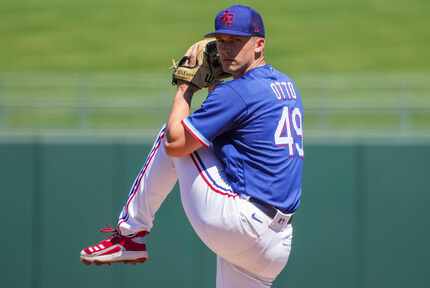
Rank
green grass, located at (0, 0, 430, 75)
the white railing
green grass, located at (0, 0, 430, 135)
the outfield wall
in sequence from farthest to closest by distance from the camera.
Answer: green grass, located at (0, 0, 430, 75) → green grass, located at (0, 0, 430, 135) → the white railing → the outfield wall

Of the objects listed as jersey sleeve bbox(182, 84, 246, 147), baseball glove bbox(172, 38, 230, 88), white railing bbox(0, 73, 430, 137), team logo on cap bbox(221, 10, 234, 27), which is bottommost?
white railing bbox(0, 73, 430, 137)

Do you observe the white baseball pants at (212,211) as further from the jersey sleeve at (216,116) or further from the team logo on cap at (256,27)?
the team logo on cap at (256,27)

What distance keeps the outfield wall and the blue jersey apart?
8.79 feet

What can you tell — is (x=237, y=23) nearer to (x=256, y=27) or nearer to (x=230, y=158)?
(x=256, y=27)

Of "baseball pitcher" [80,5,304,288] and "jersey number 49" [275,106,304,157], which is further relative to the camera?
"jersey number 49" [275,106,304,157]

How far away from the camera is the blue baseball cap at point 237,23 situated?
3656 millimetres

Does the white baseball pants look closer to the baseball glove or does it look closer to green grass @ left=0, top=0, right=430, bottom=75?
the baseball glove

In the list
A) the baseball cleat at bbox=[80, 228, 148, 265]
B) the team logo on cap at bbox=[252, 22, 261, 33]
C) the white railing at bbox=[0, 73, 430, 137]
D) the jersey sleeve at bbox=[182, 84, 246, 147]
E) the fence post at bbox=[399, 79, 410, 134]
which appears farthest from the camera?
the white railing at bbox=[0, 73, 430, 137]

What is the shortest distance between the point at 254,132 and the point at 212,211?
1.24ft

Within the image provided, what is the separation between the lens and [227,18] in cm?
368

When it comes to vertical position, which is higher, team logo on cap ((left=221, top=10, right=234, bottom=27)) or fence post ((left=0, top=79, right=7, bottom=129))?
team logo on cap ((left=221, top=10, right=234, bottom=27))

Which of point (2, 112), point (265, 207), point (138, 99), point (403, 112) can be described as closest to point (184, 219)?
point (403, 112)

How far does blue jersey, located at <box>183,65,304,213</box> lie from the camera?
3.64m

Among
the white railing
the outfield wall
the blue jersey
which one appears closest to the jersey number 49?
the blue jersey
